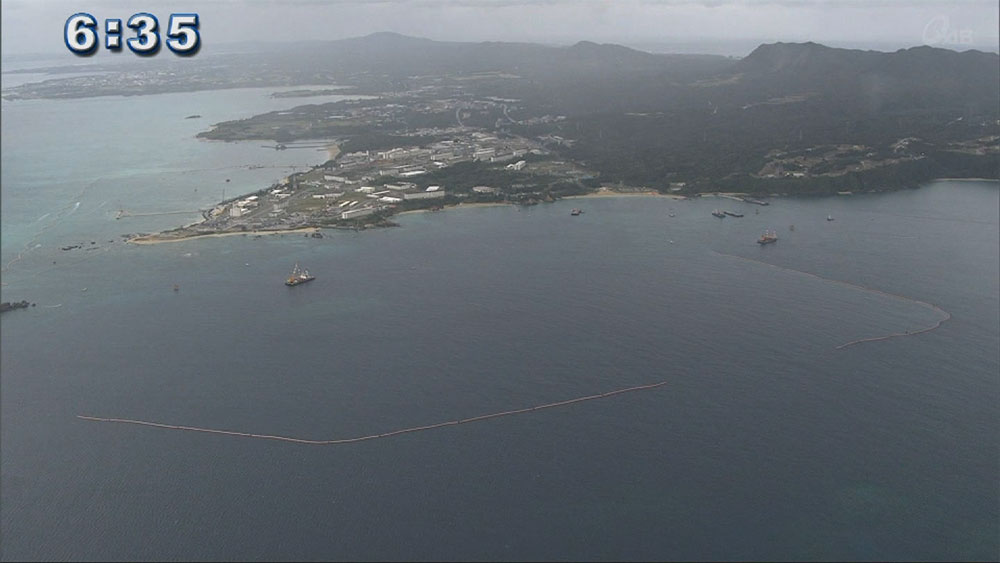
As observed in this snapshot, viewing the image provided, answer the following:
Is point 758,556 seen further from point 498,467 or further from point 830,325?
point 830,325

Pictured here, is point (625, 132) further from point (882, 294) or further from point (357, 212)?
point (882, 294)

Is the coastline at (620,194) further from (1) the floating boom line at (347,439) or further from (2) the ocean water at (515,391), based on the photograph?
(1) the floating boom line at (347,439)

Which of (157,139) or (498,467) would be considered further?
(157,139)

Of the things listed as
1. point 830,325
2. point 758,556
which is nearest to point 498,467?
point 758,556

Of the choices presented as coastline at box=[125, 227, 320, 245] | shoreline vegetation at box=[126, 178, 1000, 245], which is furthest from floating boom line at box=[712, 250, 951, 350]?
coastline at box=[125, 227, 320, 245]

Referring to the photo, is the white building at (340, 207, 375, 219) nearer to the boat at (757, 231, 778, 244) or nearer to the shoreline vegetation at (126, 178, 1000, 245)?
the shoreline vegetation at (126, 178, 1000, 245)
